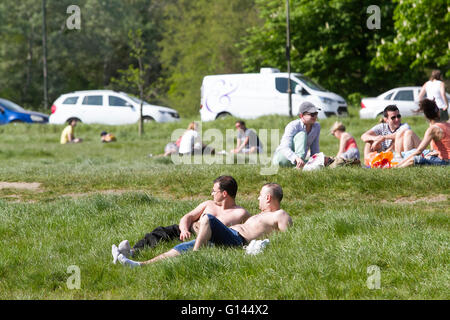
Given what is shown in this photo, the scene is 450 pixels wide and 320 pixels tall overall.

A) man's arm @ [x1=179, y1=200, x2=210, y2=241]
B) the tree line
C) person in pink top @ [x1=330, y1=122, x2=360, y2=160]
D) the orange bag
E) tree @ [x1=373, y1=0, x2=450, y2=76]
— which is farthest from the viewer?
the tree line

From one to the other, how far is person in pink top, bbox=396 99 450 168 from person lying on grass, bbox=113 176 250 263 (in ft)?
15.3

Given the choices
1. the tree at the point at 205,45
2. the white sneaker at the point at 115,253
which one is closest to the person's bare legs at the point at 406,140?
the white sneaker at the point at 115,253

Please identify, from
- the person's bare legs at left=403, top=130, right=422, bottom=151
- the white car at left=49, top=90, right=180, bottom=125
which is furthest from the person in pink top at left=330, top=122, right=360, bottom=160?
the white car at left=49, top=90, right=180, bottom=125

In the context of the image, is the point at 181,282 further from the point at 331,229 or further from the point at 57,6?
the point at 57,6

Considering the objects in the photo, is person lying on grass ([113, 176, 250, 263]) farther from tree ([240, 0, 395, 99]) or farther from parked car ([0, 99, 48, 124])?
tree ([240, 0, 395, 99])

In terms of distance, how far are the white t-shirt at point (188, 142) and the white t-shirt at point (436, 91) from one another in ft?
19.2

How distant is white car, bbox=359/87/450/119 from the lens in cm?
2600

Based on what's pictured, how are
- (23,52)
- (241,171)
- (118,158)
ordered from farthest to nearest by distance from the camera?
(23,52)
(118,158)
(241,171)

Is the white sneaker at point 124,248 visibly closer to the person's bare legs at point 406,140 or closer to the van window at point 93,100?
the person's bare legs at point 406,140

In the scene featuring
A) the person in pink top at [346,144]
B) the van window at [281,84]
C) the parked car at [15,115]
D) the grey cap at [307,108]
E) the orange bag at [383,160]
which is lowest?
the orange bag at [383,160]

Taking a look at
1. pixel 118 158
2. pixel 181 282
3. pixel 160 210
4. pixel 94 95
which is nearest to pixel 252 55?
pixel 94 95

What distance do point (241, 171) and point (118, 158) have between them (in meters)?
7.49

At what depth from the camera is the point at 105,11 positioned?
171ft

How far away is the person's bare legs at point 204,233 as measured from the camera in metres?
6.46
